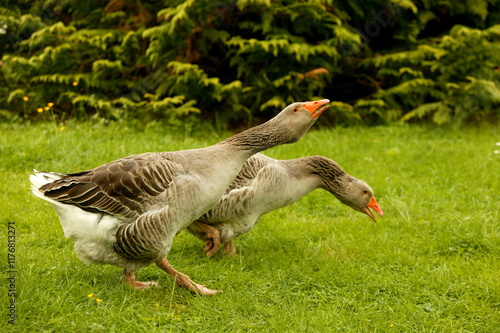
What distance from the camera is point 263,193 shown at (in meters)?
4.68

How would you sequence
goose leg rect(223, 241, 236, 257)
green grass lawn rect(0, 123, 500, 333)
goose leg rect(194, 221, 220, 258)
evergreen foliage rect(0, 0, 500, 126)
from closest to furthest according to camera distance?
1. green grass lawn rect(0, 123, 500, 333)
2. goose leg rect(194, 221, 220, 258)
3. goose leg rect(223, 241, 236, 257)
4. evergreen foliage rect(0, 0, 500, 126)

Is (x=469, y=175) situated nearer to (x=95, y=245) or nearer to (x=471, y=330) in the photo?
(x=471, y=330)

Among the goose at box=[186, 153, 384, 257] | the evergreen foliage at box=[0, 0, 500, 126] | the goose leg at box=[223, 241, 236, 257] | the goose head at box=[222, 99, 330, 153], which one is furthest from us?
the evergreen foliage at box=[0, 0, 500, 126]

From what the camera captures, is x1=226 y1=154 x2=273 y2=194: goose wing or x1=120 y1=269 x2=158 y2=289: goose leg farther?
x1=226 y1=154 x2=273 y2=194: goose wing

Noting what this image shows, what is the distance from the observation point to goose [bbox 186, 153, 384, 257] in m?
4.64

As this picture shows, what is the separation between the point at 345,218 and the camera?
20.0ft

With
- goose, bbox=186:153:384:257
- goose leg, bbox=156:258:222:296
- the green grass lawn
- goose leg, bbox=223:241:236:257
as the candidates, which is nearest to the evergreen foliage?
the green grass lawn

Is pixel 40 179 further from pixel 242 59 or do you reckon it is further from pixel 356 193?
pixel 242 59

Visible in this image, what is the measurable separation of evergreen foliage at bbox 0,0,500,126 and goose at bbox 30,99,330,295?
16.9 feet

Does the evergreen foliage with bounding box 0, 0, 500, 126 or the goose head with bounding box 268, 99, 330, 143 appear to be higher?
the goose head with bounding box 268, 99, 330, 143

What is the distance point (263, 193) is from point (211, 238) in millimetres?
674

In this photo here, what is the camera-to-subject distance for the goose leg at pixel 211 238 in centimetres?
476

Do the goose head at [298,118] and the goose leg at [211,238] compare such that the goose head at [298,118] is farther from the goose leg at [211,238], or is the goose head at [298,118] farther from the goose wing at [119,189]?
the goose leg at [211,238]

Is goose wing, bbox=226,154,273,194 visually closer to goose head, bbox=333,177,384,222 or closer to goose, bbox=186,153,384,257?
goose, bbox=186,153,384,257
